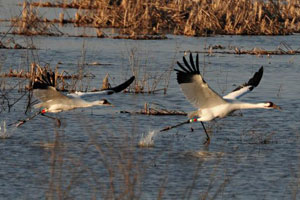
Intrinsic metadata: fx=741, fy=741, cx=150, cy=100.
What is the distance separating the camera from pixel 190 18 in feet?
80.2

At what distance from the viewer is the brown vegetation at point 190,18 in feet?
80.0

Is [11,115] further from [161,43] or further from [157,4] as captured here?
[157,4]

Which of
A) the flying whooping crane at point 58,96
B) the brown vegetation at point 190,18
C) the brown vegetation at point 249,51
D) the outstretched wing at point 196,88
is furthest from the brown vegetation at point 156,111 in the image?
the brown vegetation at point 190,18

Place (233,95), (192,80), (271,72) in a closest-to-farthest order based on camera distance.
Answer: (192,80) → (233,95) → (271,72)

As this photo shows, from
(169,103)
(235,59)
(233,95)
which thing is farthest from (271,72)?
(233,95)

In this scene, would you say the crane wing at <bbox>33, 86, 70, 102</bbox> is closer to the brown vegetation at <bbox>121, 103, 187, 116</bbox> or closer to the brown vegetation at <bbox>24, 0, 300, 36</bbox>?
the brown vegetation at <bbox>121, 103, 187, 116</bbox>

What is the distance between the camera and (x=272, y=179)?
7930mm

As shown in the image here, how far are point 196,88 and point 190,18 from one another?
50.0ft

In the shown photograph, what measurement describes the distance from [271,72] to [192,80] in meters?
8.72

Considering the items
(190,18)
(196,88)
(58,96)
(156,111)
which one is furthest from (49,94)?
(190,18)

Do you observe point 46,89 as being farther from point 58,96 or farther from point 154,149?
point 154,149

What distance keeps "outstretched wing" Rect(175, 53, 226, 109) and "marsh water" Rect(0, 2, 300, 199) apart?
1.97 feet

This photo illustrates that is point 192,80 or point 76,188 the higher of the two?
point 192,80

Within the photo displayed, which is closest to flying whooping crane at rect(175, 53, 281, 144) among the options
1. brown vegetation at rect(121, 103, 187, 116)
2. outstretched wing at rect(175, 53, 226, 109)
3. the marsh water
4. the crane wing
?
outstretched wing at rect(175, 53, 226, 109)
